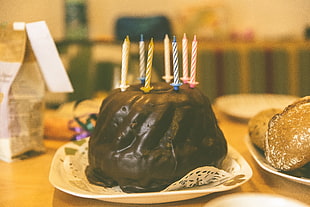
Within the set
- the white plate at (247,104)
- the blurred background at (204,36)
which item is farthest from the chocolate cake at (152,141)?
the blurred background at (204,36)

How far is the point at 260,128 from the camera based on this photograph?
2.93 ft

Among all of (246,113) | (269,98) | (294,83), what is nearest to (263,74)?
(294,83)

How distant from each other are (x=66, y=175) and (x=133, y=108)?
0.20 meters

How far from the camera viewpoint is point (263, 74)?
240 centimetres

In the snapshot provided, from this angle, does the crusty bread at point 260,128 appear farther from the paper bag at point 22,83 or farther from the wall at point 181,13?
the wall at point 181,13

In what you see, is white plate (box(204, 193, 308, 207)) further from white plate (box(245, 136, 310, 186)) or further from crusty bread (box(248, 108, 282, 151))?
crusty bread (box(248, 108, 282, 151))

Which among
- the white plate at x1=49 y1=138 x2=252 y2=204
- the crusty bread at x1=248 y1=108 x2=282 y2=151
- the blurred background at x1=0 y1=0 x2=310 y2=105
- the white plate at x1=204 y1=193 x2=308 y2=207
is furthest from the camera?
the blurred background at x1=0 y1=0 x2=310 y2=105

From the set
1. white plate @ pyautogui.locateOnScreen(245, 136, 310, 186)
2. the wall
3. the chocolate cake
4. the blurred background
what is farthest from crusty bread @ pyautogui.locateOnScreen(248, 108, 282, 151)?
the wall

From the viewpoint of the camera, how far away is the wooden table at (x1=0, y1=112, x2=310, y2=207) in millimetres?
695

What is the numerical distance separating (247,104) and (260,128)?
58 cm

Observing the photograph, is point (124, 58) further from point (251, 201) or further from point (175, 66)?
point (251, 201)

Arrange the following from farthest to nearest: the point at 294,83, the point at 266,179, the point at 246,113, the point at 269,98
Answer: the point at 294,83 → the point at 269,98 → the point at 246,113 → the point at 266,179

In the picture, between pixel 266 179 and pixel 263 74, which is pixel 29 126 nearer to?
pixel 266 179

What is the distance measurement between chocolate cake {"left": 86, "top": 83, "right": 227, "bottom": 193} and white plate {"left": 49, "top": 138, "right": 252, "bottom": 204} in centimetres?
3
